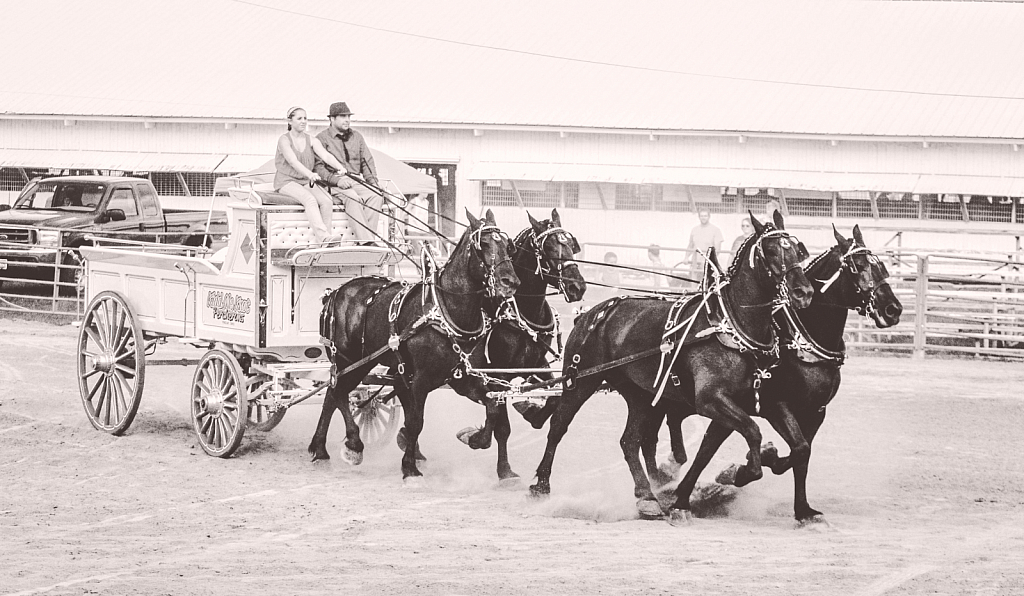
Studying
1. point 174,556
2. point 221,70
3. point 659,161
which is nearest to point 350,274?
point 174,556

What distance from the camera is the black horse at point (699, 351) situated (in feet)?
28.9

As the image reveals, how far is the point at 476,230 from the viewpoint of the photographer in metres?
10.2

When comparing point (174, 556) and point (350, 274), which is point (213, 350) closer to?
point (350, 274)

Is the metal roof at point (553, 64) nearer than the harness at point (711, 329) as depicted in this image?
No

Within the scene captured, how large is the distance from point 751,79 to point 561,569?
21.6 m

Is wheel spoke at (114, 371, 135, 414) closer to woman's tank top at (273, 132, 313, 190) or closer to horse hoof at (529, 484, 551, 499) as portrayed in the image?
woman's tank top at (273, 132, 313, 190)

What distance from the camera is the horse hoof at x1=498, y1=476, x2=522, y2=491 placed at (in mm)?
10383

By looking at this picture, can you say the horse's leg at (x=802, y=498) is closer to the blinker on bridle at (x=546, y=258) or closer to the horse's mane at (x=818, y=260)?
the horse's mane at (x=818, y=260)

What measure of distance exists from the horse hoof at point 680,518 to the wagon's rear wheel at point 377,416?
3.60 m

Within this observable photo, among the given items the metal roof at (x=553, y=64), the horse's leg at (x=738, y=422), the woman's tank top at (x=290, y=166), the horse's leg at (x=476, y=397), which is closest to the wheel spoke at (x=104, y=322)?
the woman's tank top at (x=290, y=166)

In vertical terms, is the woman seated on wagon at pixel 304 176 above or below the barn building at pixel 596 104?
A: below

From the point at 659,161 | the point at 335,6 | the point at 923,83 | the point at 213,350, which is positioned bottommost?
the point at 213,350

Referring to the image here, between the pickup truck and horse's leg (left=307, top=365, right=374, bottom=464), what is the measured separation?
1070cm

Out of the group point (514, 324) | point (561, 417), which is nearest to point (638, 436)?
point (561, 417)
